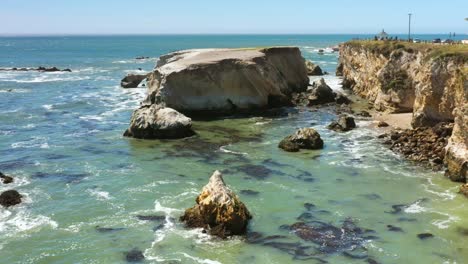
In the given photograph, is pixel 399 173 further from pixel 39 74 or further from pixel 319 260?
pixel 39 74

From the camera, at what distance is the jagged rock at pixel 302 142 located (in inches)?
1641

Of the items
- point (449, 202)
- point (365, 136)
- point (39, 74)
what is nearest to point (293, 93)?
point (365, 136)

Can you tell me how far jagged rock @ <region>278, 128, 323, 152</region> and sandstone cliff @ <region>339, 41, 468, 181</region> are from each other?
383 inches

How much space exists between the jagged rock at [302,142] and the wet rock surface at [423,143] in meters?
A: 5.94

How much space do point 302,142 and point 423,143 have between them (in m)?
9.39

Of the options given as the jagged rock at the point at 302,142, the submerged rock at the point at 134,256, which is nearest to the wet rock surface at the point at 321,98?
the jagged rock at the point at 302,142

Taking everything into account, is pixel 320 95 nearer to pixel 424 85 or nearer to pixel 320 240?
pixel 424 85

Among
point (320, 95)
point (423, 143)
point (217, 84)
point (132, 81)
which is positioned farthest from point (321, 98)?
point (132, 81)

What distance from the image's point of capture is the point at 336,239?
25125mm

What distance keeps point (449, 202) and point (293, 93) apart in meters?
39.7

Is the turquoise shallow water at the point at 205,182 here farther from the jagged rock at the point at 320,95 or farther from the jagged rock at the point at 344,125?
the jagged rock at the point at 320,95

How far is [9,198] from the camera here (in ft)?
99.2

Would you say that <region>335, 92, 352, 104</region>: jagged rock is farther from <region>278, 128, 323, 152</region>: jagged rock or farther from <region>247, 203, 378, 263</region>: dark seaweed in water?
<region>247, 203, 378, 263</region>: dark seaweed in water

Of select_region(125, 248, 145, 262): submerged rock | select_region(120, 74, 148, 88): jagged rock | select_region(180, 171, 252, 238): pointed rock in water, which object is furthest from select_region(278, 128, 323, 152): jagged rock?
select_region(120, 74, 148, 88): jagged rock
